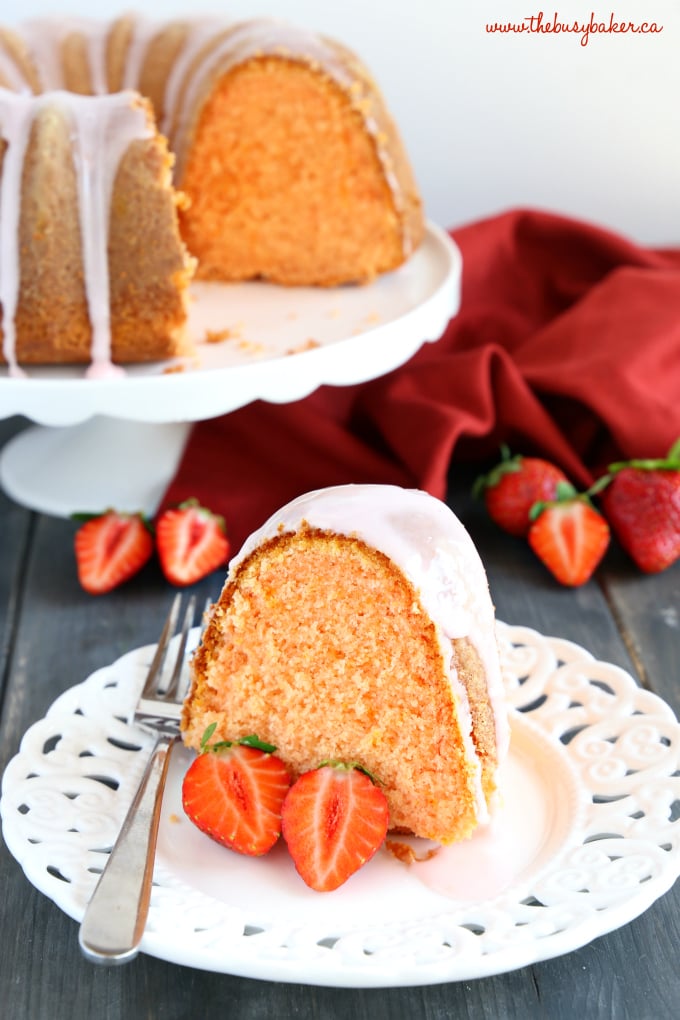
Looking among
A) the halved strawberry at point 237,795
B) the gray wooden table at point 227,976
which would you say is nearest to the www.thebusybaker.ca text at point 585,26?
the gray wooden table at point 227,976

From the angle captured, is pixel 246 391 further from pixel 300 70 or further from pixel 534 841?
pixel 534 841

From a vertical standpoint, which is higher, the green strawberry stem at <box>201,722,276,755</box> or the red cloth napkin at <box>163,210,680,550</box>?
the green strawberry stem at <box>201,722,276,755</box>

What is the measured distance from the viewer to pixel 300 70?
2260mm

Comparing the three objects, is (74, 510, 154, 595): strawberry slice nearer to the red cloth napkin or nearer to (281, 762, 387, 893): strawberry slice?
the red cloth napkin

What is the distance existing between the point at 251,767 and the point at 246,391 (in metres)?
0.74

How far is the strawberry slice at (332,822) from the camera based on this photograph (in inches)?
47.1

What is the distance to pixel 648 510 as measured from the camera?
79.3 inches

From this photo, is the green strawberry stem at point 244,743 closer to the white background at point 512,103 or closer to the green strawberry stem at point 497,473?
the green strawberry stem at point 497,473

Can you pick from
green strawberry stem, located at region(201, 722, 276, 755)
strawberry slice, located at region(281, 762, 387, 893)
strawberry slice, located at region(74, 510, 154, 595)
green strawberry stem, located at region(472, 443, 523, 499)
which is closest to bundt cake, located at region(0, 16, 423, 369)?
strawberry slice, located at region(74, 510, 154, 595)

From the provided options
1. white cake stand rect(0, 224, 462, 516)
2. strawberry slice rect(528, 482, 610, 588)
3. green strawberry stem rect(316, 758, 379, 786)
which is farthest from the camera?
strawberry slice rect(528, 482, 610, 588)

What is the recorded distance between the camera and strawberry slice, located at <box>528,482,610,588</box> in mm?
1972

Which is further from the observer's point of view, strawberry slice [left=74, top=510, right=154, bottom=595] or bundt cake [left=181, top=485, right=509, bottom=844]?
strawberry slice [left=74, top=510, right=154, bottom=595]

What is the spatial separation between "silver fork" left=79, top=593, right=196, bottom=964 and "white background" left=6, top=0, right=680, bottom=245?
53.8 inches

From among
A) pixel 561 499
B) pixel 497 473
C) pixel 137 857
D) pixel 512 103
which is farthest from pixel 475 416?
pixel 137 857
